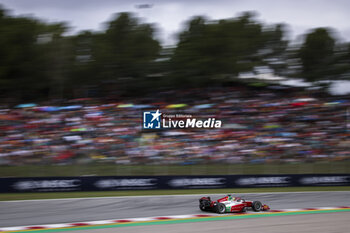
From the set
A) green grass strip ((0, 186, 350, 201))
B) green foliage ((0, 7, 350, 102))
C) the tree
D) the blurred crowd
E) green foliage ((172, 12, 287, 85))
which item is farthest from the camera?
the tree

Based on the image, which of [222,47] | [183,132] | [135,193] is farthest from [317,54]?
[135,193]

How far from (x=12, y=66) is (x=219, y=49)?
11.9 metres

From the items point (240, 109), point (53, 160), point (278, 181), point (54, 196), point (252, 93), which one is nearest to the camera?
point (54, 196)

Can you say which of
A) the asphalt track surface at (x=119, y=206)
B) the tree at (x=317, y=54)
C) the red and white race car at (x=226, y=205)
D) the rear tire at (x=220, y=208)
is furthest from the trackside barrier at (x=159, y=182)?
the tree at (x=317, y=54)

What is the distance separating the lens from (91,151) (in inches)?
560

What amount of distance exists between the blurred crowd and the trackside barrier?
0.73 meters

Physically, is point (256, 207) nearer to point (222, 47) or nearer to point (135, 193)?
point (135, 193)

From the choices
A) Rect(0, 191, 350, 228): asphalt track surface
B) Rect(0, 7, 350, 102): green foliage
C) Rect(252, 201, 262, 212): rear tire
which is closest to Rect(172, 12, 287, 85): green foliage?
Rect(0, 7, 350, 102): green foliage

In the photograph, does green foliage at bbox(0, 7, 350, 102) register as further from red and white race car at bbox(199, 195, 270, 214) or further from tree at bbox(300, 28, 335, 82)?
red and white race car at bbox(199, 195, 270, 214)

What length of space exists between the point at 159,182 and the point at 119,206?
137 inches

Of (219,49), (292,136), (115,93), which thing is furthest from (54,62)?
(292,136)

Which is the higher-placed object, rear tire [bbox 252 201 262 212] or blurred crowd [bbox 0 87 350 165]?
blurred crowd [bbox 0 87 350 165]

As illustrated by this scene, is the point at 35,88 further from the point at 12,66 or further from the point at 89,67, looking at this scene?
the point at 89,67

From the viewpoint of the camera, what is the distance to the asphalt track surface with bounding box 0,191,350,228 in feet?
29.7
